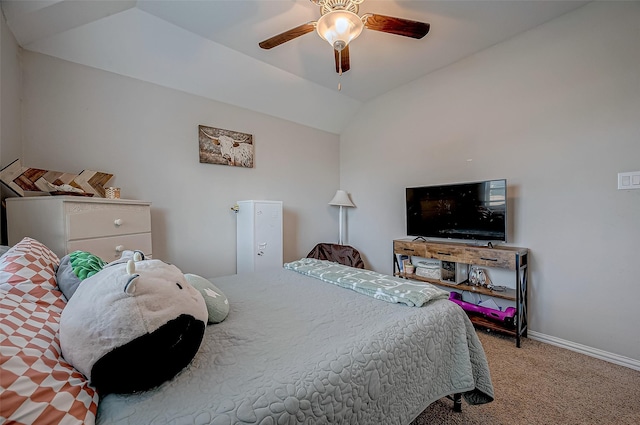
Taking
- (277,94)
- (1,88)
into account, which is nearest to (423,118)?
(277,94)

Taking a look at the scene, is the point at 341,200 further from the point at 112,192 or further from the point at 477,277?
the point at 112,192

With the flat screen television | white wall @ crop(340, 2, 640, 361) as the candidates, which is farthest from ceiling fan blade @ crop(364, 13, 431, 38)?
the flat screen television

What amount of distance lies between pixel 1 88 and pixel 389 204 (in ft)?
11.5

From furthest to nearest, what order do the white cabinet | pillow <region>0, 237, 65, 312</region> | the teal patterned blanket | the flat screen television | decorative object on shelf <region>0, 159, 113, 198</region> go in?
the white cabinet → the flat screen television → decorative object on shelf <region>0, 159, 113, 198</region> → the teal patterned blanket → pillow <region>0, 237, 65, 312</region>

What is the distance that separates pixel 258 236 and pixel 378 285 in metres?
1.69

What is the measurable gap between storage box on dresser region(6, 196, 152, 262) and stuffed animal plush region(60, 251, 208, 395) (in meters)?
1.17

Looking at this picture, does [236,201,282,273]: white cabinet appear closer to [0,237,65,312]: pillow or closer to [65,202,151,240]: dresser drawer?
[65,202,151,240]: dresser drawer

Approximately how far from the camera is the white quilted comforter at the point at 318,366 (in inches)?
25.2

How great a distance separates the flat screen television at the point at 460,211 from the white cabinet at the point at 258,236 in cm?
156

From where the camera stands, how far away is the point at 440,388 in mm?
1169

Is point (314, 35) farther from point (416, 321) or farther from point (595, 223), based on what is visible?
point (595, 223)

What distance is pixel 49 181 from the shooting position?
1880mm

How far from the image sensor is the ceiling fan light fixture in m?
1.53

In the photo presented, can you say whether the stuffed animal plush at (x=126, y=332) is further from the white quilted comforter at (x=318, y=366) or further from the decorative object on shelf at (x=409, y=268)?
the decorative object on shelf at (x=409, y=268)
